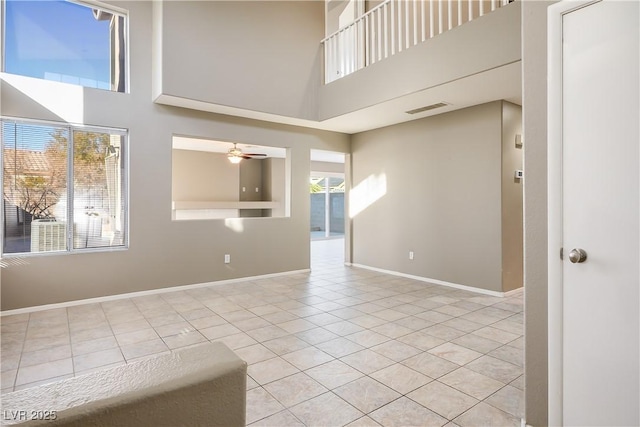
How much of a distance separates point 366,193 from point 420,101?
2186mm

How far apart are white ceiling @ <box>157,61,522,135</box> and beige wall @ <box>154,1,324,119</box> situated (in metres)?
0.18

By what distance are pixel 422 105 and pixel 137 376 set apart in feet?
15.5

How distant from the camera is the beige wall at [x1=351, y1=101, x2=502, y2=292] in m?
4.71

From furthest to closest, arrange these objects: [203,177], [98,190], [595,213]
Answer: [203,177]
[98,190]
[595,213]

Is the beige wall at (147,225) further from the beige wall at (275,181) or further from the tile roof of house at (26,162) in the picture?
the beige wall at (275,181)

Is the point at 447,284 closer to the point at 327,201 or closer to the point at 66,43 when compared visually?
the point at 66,43

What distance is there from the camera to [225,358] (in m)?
1.00

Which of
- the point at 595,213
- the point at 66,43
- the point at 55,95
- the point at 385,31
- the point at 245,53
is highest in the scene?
the point at 385,31

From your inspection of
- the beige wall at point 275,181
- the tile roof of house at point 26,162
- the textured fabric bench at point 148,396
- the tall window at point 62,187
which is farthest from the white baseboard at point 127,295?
the beige wall at point 275,181

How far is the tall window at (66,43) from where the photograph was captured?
13.0ft

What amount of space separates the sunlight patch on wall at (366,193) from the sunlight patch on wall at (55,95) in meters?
4.26

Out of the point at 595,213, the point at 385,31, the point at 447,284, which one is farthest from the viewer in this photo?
the point at 447,284

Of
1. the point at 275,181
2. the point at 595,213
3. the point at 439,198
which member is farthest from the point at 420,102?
the point at 275,181

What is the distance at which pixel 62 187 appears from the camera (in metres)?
4.22
